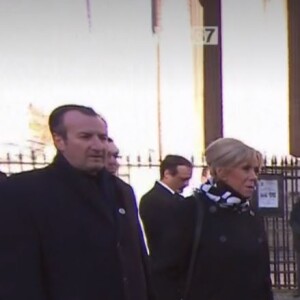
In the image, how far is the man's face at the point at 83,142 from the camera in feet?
12.4

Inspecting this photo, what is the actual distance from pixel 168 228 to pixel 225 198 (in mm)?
557

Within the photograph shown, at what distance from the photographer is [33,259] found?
3.62 metres

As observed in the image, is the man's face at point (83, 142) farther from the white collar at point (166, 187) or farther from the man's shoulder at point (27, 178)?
the white collar at point (166, 187)

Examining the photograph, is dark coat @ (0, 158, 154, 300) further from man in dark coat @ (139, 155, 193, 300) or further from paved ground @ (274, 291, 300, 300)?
paved ground @ (274, 291, 300, 300)

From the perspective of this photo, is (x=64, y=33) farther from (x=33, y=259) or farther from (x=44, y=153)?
(x=33, y=259)

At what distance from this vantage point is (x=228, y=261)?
441 cm

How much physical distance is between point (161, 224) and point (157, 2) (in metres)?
9.40

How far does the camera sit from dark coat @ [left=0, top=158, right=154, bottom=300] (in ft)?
11.8

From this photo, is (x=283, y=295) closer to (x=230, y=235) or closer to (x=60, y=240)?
(x=230, y=235)

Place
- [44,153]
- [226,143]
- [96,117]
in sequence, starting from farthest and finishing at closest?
[44,153] → [226,143] → [96,117]

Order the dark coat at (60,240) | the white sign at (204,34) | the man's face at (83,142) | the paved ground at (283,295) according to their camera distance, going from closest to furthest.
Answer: the dark coat at (60,240)
the man's face at (83,142)
the paved ground at (283,295)
the white sign at (204,34)

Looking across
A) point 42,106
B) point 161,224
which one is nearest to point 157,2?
point 42,106

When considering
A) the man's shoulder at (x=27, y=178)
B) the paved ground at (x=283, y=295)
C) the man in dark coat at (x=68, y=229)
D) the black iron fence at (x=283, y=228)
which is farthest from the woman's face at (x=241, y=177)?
the paved ground at (x=283, y=295)

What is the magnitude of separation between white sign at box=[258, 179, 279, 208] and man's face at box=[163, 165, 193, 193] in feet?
13.5
